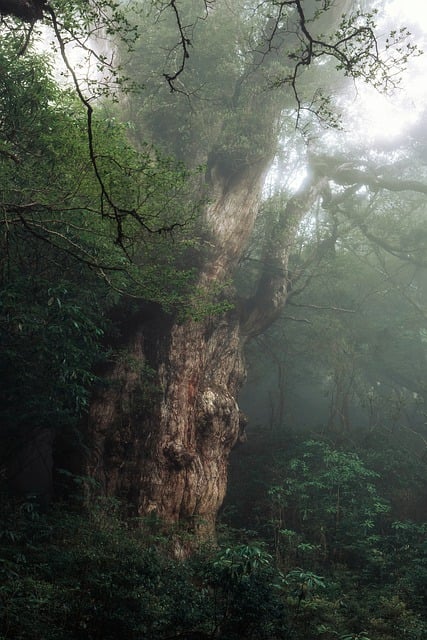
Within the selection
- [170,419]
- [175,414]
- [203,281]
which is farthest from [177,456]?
[203,281]

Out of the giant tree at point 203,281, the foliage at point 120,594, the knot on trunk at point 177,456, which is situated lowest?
the foliage at point 120,594

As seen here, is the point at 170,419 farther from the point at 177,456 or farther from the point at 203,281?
the point at 203,281

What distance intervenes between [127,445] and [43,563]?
3.55 m

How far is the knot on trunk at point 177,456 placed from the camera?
895 centimetres

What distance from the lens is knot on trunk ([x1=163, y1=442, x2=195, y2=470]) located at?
895 centimetres

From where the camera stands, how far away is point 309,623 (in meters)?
6.21

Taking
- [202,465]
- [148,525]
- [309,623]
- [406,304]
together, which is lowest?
[309,623]

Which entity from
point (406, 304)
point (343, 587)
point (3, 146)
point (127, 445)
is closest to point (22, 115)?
point (3, 146)

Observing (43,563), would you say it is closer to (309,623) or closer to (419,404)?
(309,623)

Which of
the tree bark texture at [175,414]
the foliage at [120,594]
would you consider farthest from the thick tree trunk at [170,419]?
the foliage at [120,594]

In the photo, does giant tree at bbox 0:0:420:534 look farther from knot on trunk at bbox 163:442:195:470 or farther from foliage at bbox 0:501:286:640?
foliage at bbox 0:501:286:640

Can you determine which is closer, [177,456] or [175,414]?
[177,456]

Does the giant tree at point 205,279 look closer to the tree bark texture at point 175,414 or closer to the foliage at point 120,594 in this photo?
the tree bark texture at point 175,414

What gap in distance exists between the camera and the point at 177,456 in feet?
29.5
